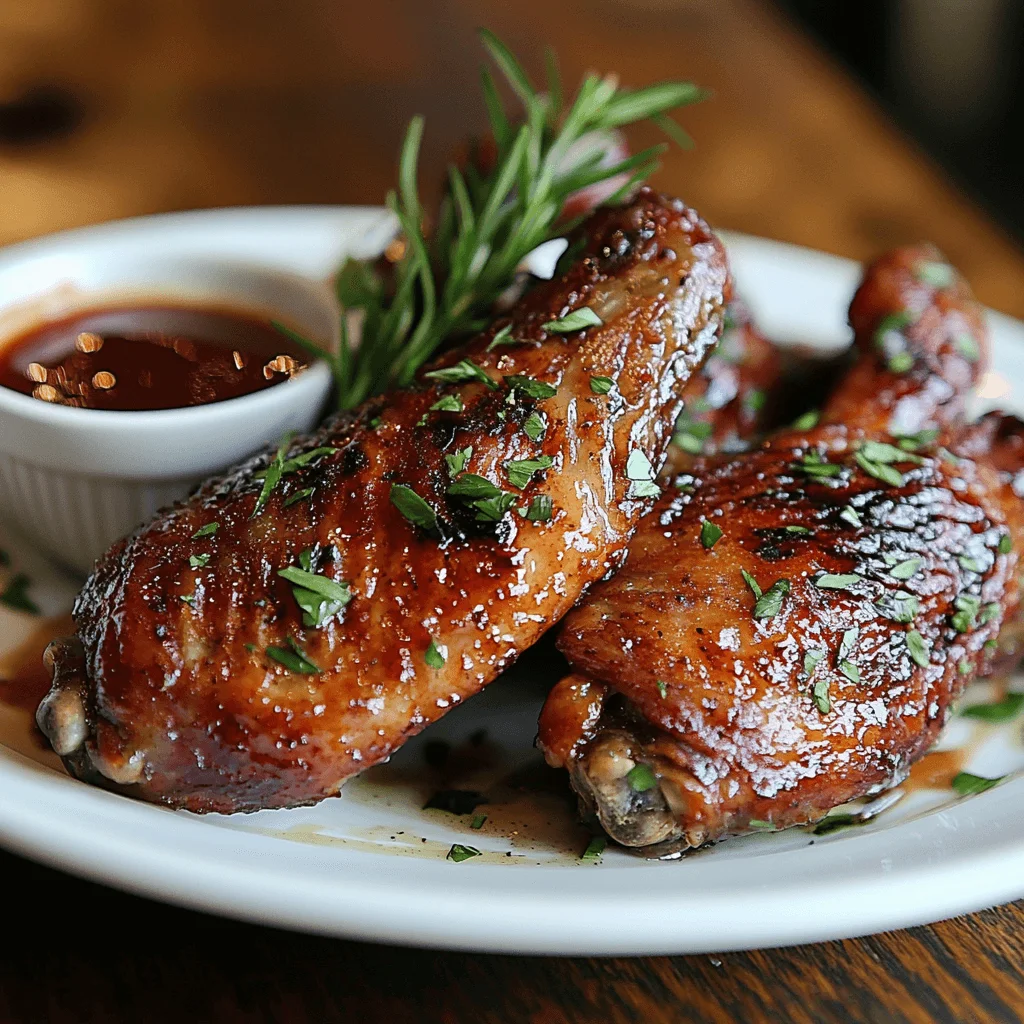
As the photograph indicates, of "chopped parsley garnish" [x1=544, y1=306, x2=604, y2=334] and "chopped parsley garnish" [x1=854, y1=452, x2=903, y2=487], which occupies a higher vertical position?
"chopped parsley garnish" [x1=544, y1=306, x2=604, y2=334]

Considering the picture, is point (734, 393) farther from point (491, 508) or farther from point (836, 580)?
point (491, 508)

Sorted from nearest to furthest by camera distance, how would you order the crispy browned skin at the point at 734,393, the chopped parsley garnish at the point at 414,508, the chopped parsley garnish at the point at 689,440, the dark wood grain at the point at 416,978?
1. the dark wood grain at the point at 416,978
2. the chopped parsley garnish at the point at 414,508
3. the chopped parsley garnish at the point at 689,440
4. the crispy browned skin at the point at 734,393

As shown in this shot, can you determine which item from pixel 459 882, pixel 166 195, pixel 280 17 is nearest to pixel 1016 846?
pixel 459 882

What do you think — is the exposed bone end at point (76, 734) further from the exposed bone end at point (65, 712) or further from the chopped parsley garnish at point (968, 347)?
the chopped parsley garnish at point (968, 347)

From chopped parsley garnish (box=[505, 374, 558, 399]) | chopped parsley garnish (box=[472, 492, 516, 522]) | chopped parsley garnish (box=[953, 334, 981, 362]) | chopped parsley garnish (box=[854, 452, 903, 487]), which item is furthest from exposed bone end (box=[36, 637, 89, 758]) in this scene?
chopped parsley garnish (box=[953, 334, 981, 362])

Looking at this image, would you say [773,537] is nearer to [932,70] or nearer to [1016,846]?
[1016,846]

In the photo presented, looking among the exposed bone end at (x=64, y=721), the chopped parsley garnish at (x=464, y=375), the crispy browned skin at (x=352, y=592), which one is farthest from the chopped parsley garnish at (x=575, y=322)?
the exposed bone end at (x=64, y=721)

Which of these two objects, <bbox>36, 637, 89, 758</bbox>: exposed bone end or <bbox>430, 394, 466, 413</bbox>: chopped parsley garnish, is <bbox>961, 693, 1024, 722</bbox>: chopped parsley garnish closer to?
<bbox>430, 394, 466, 413</bbox>: chopped parsley garnish
